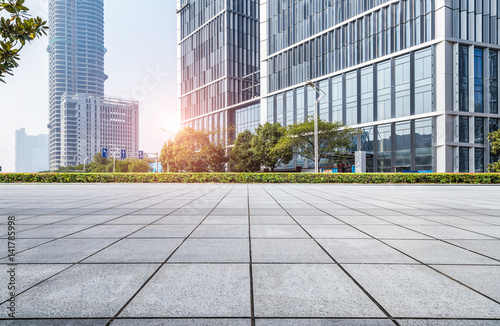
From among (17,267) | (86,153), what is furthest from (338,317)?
(86,153)

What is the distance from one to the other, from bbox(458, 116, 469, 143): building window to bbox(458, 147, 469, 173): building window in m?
1.14

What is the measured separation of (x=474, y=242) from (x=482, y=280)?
6.43 ft

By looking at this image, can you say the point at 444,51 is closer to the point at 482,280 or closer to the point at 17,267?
the point at 482,280

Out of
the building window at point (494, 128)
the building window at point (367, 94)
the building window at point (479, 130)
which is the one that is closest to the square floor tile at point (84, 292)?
the building window at point (367, 94)

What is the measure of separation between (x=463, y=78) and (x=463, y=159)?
404 inches

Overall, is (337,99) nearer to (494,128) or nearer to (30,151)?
(494,128)

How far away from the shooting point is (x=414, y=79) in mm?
35031

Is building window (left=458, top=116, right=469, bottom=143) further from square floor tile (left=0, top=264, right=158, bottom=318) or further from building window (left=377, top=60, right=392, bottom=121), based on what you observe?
square floor tile (left=0, top=264, right=158, bottom=318)

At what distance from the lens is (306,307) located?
91.6 inches

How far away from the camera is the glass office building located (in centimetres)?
3312

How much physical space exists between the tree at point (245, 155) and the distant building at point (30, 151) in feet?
516

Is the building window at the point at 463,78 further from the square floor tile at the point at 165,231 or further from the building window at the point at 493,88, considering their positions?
the square floor tile at the point at 165,231

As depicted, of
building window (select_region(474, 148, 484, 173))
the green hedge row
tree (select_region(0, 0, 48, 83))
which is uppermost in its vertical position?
tree (select_region(0, 0, 48, 83))

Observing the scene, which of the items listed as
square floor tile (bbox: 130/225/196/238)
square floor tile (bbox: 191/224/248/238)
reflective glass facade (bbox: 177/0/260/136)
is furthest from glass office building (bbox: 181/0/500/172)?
square floor tile (bbox: 130/225/196/238)
